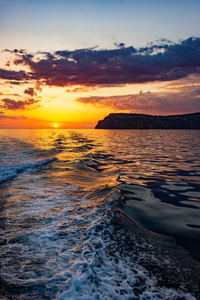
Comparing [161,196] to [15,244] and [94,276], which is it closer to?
[94,276]

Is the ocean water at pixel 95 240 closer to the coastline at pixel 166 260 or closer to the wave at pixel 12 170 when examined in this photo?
the coastline at pixel 166 260

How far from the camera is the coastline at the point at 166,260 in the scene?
313 centimetres

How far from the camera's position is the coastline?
3.13 m

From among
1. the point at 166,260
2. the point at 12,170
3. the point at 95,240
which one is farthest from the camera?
the point at 12,170

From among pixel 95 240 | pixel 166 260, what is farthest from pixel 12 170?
pixel 166 260

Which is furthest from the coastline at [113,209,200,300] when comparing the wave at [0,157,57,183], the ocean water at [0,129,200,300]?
the wave at [0,157,57,183]

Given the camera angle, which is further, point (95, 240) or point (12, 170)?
point (12, 170)

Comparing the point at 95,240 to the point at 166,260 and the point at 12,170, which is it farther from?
the point at 12,170

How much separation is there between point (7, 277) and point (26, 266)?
1.24ft

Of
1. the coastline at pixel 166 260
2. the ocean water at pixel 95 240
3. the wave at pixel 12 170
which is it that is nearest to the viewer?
the ocean water at pixel 95 240

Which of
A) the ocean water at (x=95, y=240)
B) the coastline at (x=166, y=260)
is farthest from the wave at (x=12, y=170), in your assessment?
the coastline at (x=166, y=260)

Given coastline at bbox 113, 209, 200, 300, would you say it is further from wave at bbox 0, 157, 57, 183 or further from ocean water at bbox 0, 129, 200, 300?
wave at bbox 0, 157, 57, 183

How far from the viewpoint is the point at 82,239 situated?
454cm

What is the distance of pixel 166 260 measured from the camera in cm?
374
